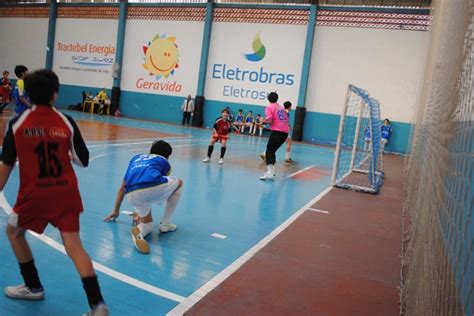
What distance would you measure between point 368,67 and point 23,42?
881 inches

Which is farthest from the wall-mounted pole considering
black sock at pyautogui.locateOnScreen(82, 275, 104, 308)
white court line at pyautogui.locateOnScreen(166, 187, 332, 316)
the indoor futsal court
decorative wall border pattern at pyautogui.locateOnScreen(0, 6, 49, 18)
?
black sock at pyautogui.locateOnScreen(82, 275, 104, 308)

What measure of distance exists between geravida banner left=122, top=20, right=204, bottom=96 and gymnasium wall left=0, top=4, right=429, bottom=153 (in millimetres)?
56

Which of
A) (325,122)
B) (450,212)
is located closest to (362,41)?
(325,122)

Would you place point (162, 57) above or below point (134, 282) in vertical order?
above

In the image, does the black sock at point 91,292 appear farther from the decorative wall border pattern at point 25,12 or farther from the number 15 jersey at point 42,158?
the decorative wall border pattern at point 25,12

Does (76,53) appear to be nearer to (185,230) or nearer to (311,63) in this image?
(311,63)

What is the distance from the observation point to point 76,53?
2611 centimetres

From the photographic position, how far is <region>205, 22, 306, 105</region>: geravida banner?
20.9 meters

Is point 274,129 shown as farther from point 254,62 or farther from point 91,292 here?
point 254,62

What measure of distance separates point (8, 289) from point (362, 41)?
19327 millimetres

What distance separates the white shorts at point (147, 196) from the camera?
4.21 meters

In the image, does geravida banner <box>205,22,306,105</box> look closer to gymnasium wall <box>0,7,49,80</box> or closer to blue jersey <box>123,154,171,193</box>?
gymnasium wall <box>0,7,49,80</box>

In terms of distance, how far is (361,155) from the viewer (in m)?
15.4

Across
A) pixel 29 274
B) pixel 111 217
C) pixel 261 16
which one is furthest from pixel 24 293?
pixel 261 16
